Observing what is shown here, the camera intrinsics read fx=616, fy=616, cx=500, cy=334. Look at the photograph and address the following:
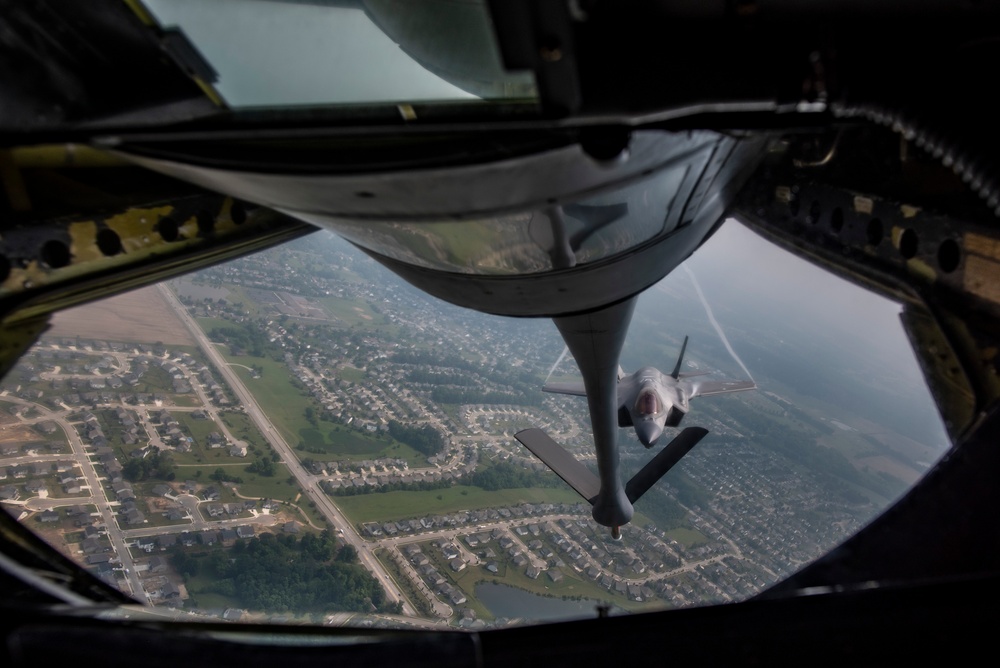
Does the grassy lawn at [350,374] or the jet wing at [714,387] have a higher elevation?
the grassy lawn at [350,374]

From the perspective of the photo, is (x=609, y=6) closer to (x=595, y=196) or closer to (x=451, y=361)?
(x=595, y=196)

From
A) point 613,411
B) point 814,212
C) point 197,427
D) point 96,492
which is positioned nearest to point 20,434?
point 96,492

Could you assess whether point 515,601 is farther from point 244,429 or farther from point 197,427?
point 197,427

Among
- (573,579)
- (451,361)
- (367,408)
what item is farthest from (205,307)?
(573,579)

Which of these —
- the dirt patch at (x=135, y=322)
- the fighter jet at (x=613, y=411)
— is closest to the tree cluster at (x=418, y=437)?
the dirt patch at (x=135, y=322)

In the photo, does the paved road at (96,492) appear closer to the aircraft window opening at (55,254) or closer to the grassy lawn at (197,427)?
the grassy lawn at (197,427)

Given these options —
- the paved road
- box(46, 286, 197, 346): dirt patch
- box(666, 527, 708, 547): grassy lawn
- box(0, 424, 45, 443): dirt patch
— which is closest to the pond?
box(666, 527, 708, 547): grassy lawn

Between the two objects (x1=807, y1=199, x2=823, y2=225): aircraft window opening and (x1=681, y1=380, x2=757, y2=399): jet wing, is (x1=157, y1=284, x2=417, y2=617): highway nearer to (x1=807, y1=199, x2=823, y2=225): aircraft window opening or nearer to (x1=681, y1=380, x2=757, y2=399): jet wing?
(x1=681, y1=380, x2=757, y2=399): jet wing
